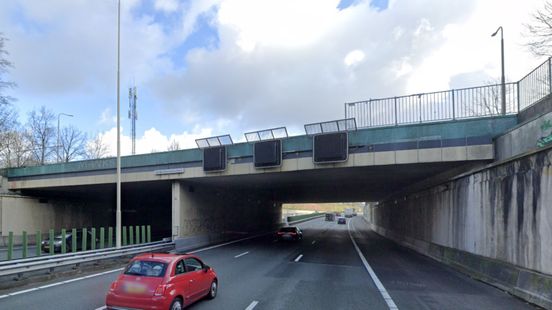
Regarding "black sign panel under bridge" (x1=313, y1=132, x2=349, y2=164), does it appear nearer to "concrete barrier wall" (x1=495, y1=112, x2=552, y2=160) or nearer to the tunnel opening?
"concrete barrier wall" (x1=495, y1=112, x2=552, y2=160)

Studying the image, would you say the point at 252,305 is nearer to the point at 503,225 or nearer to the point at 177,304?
the point at 177,304

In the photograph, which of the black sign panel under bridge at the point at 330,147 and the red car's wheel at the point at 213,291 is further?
the black sign panel under bridge at the point at 330,147

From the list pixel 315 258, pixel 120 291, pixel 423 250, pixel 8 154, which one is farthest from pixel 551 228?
pixel 8 154

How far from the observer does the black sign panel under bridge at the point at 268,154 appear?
67.5ft

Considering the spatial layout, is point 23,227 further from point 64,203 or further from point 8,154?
point 8,154

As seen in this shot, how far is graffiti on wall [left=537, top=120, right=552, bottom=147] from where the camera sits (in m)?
11.6

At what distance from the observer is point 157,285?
7797mm

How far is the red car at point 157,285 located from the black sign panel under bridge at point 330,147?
1057 cm

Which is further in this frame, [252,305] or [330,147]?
[330,147]

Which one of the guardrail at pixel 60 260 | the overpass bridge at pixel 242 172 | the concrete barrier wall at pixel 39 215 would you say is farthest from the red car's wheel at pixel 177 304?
the concrete barrier wall at pixel 39 215

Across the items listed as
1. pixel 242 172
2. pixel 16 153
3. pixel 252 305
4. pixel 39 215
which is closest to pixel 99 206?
pixel 39 215

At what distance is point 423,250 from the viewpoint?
23406 mm

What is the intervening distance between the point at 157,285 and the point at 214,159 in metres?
15.2

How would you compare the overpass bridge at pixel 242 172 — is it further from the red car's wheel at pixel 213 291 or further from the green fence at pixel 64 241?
the red car's wheel at pixel 213 291
